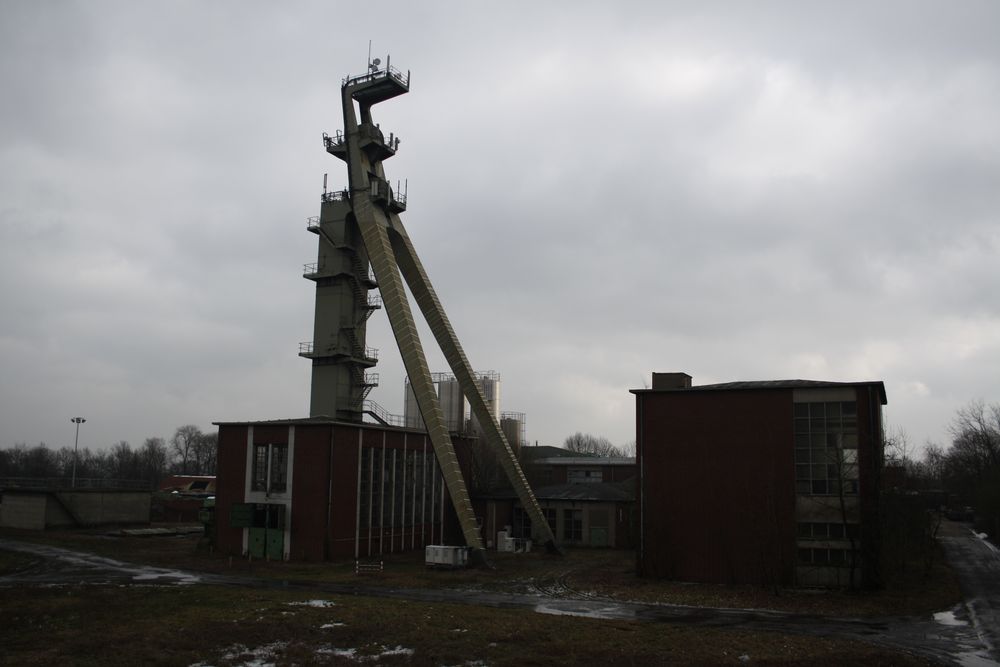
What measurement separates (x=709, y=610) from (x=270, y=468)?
23.3 m

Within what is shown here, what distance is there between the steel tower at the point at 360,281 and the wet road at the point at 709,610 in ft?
46.4

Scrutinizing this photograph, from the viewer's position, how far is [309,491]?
37594mm

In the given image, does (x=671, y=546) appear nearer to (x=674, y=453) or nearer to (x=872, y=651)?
(x=674, y=453)

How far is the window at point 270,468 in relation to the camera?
38.6 meters

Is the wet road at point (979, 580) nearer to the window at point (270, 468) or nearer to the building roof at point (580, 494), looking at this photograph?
the building roof at point (580, 494)

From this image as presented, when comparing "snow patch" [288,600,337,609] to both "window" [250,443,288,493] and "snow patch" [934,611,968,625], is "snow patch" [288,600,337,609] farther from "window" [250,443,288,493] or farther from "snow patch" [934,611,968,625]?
"snow patch" [934,611,968,625]

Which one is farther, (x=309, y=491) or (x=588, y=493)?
(x=588, y=493)

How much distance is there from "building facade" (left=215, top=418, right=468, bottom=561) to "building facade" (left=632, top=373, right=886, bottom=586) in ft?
48.3

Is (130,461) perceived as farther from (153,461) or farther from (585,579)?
(585,579)

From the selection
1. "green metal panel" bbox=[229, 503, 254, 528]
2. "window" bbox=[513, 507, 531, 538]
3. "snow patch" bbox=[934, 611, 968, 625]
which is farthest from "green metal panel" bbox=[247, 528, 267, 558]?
"snow patch" bbox=[934, 611, 968, 625]

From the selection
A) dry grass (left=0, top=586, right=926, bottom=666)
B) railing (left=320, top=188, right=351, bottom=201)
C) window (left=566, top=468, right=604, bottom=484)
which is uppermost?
railing (left=320, top=188, right=351, bottom=201)

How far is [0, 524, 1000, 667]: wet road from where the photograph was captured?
20.1m

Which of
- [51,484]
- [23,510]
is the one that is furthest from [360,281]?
[51,484]

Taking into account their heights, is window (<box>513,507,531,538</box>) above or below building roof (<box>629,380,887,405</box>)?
below
